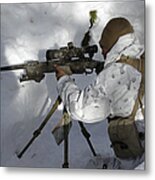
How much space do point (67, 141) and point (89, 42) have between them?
1.26 feet

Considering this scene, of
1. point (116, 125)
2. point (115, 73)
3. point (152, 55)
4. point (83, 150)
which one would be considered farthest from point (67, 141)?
point (152, 55)

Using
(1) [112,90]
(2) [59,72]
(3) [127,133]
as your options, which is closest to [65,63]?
(2) [59,72]

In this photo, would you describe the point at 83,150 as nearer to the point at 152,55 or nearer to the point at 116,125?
the point at 116,125

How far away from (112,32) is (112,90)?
0.72 ft

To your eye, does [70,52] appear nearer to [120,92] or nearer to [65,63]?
[65,63]

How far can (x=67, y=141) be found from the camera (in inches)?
69.3

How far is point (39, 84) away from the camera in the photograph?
1.79 m

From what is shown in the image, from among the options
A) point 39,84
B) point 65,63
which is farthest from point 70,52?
point 39,84

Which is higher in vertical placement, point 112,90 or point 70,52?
point 70,52

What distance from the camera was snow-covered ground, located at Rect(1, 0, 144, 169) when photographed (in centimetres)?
174

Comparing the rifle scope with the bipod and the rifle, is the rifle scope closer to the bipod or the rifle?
the rifle

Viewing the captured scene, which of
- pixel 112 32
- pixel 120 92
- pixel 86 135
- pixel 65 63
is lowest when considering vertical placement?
pixel 86 135

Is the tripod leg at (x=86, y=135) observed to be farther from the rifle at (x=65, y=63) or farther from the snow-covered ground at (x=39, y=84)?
the rifle at (x=65, y=63)

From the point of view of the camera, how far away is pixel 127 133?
5.65 ft
